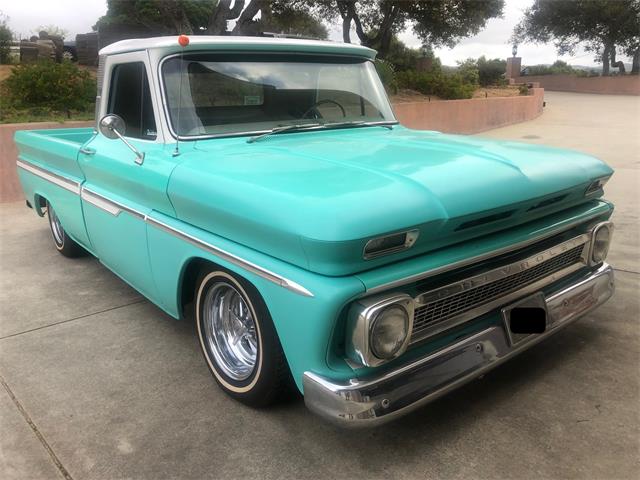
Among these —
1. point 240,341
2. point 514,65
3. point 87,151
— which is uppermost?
point 514,65

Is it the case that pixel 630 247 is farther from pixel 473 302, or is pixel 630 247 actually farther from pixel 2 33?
pixel 2 33

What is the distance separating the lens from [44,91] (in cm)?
926

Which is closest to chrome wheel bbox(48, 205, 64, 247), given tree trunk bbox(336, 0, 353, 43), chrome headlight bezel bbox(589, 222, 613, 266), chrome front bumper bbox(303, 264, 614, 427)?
chrome front bumper bbox(303, 264, 614, 427)

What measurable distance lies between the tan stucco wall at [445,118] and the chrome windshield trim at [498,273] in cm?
717

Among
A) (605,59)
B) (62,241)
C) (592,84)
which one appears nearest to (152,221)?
(62,241)

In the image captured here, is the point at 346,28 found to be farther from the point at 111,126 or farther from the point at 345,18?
the point at 111,126

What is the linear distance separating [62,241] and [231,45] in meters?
2.83

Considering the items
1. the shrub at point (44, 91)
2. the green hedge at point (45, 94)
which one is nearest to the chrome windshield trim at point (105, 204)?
the green hedge at point (45, 94)

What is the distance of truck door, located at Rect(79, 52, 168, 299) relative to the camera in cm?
305

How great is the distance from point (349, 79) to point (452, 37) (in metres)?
15.0

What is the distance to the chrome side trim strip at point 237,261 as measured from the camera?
81.6 inches

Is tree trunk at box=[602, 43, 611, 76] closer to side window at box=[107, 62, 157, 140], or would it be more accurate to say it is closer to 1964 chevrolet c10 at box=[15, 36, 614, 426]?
1964 chevrolet c10 at box=[15, 36, 614, 426]

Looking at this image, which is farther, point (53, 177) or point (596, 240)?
point (53, 177)

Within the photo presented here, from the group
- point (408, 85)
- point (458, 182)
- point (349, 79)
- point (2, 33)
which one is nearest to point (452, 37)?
point (408, 85)
